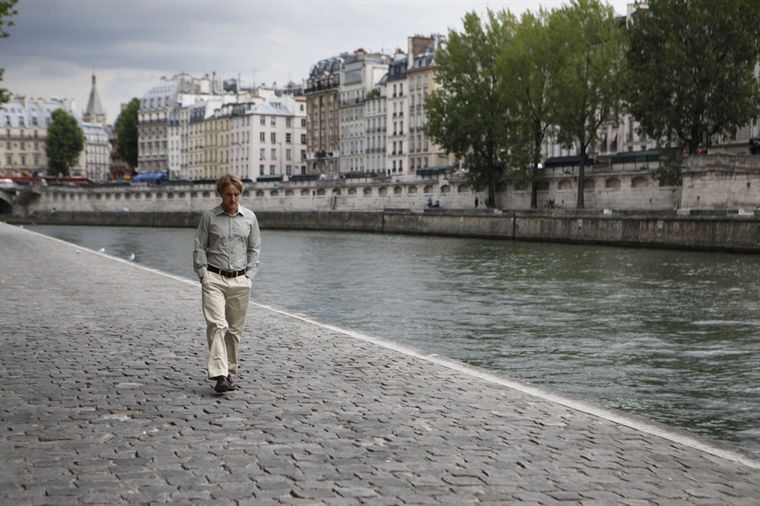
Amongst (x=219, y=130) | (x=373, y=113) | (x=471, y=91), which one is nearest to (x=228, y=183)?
(x=471, y=91)

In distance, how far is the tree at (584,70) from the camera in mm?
61938

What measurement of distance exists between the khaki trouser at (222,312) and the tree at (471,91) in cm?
6039

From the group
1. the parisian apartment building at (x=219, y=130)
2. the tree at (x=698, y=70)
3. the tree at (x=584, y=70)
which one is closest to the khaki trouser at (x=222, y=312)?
the tree at (x=698, y=70)

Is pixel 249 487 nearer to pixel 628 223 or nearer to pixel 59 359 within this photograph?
Answer: pixel 59 359

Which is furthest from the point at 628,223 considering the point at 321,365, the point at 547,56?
the point at 321,365

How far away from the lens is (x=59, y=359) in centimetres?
1159

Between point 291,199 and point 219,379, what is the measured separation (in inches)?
3620

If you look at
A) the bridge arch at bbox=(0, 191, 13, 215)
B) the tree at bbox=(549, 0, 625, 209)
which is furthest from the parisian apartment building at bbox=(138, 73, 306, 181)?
the tree at bbox=(549, 0, 625, 209)

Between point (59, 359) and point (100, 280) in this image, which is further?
point (100, 280)

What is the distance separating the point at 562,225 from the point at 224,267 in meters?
51.2

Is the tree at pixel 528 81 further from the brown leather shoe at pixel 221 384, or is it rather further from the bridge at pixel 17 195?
the bridge at pixel 17 195

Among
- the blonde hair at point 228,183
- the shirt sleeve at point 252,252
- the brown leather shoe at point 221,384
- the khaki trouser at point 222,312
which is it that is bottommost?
the brown leather shoe at point 221,384

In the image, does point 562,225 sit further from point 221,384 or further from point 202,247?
point 221,384

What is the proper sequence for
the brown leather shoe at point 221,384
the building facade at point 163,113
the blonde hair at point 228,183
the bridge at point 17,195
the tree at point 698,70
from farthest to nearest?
the building facade at point 163,113
the bridge at point 17,195
the tree at point 698,70
the brown leather shoe at point 221,384
the blonde hair at point 228,183
